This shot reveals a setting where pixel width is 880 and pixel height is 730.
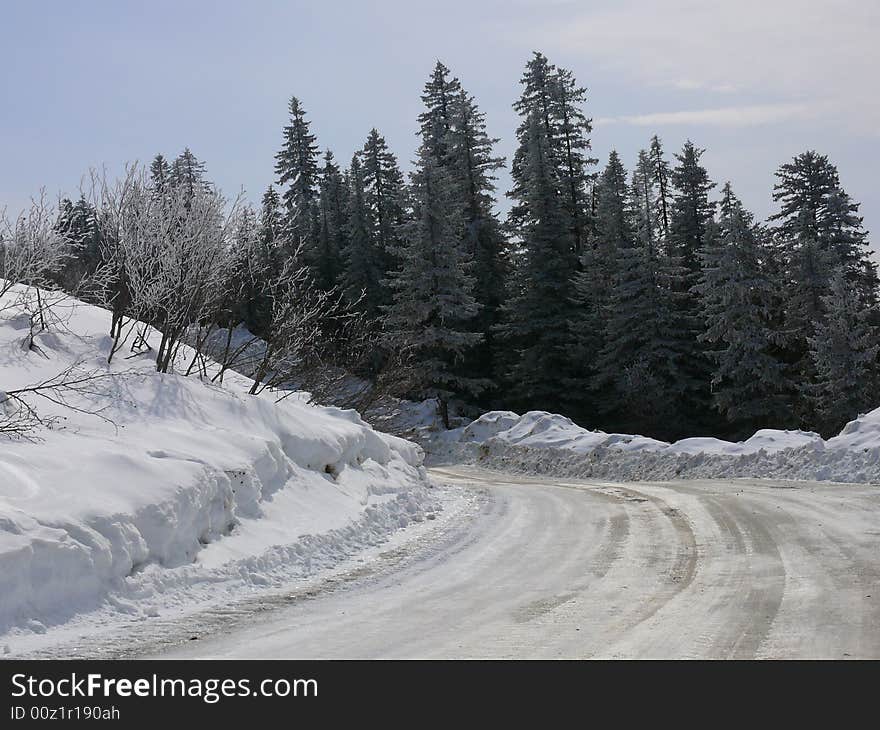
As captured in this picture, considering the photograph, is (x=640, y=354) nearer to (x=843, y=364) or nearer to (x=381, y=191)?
(x=843, y=364)

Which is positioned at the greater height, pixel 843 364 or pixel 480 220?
pixel 480 220

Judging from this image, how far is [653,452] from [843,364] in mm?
11320

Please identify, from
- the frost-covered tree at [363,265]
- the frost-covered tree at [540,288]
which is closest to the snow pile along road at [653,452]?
the frost-covered tree at [540,288]

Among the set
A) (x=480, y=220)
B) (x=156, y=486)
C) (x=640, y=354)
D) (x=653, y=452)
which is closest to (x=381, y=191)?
(x=480, y=220)

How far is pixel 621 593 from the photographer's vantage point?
315 inches

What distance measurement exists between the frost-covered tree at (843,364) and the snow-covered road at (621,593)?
55.9 ft

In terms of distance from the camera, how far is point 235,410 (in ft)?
46.9

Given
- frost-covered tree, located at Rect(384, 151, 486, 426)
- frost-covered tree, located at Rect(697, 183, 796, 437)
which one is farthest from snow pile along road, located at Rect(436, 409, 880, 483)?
frost-covered tree, located at Rect(697, 183, 796, 437)

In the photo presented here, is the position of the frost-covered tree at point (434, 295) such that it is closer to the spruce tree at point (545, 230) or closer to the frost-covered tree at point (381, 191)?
the spruce tree at point (545, 230)

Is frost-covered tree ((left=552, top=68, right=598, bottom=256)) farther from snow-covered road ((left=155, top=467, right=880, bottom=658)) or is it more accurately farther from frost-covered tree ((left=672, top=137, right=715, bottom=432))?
snow-covered road ((left=155, top=467, right=880, bottom=658))

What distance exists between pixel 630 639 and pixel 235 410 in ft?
31.0

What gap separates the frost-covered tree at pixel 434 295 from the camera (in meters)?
34.9

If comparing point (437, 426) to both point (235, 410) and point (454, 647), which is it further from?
point (454, 647)
